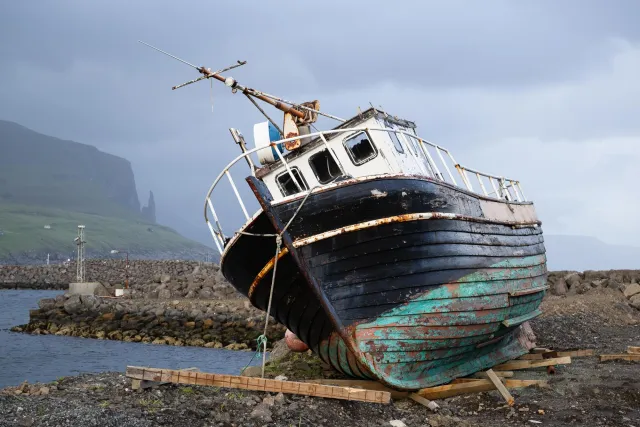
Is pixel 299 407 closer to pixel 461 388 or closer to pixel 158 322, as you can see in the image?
pixel 461 388

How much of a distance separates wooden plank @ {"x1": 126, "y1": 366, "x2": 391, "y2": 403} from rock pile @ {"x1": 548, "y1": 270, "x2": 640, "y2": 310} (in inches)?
697

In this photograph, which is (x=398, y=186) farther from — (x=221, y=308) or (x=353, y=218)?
(x=221, y=308)

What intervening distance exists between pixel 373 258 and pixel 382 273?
250 millimetres

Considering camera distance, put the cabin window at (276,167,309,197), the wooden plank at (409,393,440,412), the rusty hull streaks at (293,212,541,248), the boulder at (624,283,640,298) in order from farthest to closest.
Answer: the boulder at (624,283,640,298), the cabin window at (276,167,309,197), the wooden plank at (409,393,440,412), the rusty hull streaks at (293,212,541,248)

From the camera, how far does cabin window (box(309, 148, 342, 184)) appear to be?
11.2 meters

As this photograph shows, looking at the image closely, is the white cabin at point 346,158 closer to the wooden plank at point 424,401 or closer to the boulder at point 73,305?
the wooden plank at point 424,401

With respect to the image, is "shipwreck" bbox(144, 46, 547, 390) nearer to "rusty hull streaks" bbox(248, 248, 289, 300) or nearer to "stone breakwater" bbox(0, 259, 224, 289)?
"rusty hull streaks" bbox(248, 248, 289, 300)

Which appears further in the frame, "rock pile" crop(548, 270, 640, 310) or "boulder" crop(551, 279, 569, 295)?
"boulder" crop(551, 279, 569, 295)

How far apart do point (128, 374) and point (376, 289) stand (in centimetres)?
359

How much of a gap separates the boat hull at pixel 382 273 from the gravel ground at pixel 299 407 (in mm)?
606

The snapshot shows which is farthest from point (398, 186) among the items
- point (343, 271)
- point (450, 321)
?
point (450, 321)

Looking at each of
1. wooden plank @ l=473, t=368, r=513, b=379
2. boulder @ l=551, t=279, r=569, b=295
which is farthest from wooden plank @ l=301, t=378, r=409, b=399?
boulder @ l=551, t=279, r=569, b=295

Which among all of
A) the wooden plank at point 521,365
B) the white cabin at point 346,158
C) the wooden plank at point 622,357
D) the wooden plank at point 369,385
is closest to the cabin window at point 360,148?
the white cabin at point 346,158

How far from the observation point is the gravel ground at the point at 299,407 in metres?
8.03
